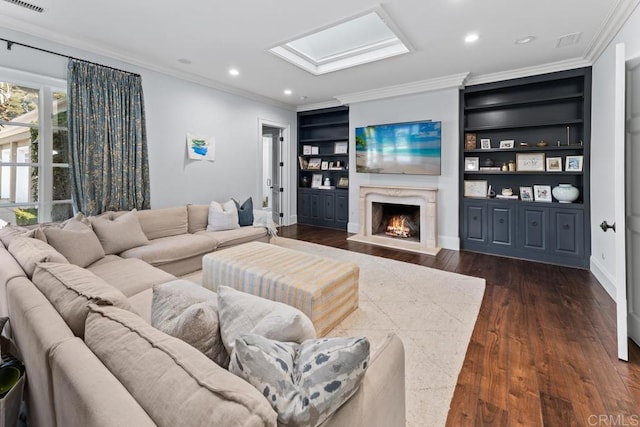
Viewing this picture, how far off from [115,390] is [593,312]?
3.61 meters

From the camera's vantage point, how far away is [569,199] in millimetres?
4070

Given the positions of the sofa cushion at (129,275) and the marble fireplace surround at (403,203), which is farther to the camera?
the marble fireplace surround at (403,203)

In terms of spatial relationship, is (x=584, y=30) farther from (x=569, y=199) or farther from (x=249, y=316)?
(x=249, y=316)

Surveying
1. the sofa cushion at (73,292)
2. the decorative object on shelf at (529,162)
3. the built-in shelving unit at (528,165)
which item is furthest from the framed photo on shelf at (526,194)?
the sofa cushion at (73,292)

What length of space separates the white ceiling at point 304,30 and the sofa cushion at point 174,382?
2.89 meters

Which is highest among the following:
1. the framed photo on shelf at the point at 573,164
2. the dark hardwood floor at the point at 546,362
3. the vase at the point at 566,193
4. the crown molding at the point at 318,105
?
the crown molding at the point at 318,105

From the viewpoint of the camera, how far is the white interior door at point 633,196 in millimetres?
2082

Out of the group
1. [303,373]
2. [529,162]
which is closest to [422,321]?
[303,373]

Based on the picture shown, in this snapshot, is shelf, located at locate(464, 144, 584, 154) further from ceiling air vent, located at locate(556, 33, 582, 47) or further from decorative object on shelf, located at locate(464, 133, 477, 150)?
ceiling air vent, located at locate(556, 33, 582, 47)

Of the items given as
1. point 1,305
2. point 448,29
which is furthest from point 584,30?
point 1,305

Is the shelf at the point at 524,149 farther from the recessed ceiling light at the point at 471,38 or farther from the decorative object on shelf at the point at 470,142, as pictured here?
the recessed ceiling light at the point at 471,38

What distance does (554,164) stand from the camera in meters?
4.25

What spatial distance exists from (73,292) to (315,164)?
594 centimetres

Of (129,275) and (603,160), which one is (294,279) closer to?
(129,275)
